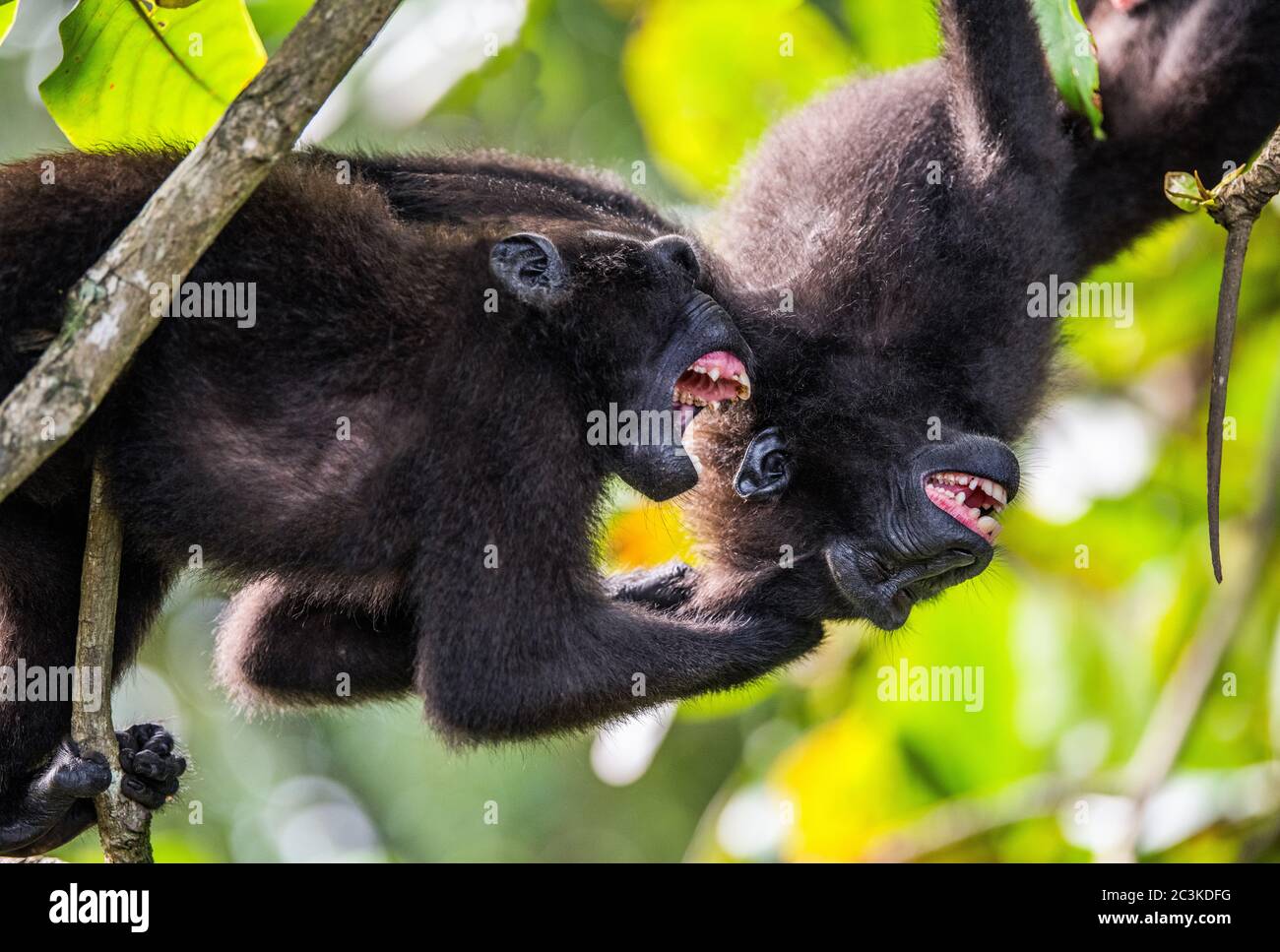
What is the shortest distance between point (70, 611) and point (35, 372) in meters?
1.60

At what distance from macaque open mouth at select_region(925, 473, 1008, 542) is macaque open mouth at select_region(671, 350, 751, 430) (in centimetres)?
80

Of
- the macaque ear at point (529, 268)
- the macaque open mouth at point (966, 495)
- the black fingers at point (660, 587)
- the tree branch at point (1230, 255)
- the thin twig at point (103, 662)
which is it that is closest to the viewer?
the tree branch at point (1230, 255)

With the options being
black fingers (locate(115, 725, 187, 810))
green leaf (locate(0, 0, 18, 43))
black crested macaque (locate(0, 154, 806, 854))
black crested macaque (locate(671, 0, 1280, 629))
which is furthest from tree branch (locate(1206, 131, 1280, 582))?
green leaf (locate(0, 0, 18, 43))

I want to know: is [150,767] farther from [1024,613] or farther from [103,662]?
[1024,613]

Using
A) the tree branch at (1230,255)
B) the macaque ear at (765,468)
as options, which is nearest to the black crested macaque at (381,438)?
the macaque ear at (765,468)

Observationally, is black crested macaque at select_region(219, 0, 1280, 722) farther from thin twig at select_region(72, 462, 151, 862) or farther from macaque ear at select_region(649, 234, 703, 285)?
thin twig at select_region(72, 462, 151, 862)

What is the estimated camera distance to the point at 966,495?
583cm

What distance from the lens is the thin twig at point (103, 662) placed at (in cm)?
485

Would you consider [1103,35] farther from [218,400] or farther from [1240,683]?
[218,400]

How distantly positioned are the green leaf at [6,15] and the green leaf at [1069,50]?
11.2ft

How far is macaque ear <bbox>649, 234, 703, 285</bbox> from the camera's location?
561 centimetres

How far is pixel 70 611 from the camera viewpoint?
5.50 meters

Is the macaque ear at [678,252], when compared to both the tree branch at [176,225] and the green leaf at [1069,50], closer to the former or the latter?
the green leaf at [1069,50]

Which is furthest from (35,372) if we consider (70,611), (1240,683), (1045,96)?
(1240,683)
